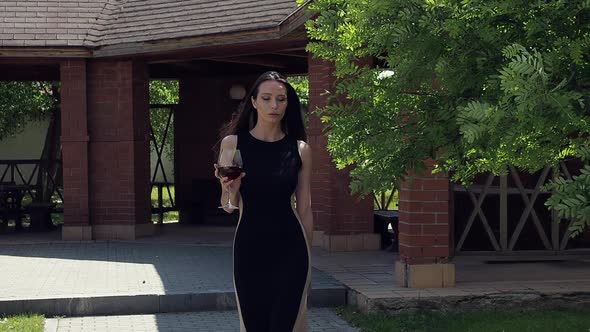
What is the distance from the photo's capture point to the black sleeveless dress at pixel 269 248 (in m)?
4.95

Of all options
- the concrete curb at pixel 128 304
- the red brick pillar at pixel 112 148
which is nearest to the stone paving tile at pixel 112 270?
the concrete curb at pixel 128 304

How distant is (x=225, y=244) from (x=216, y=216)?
11.6 ft

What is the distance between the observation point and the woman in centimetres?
495

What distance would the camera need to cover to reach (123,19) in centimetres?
1432

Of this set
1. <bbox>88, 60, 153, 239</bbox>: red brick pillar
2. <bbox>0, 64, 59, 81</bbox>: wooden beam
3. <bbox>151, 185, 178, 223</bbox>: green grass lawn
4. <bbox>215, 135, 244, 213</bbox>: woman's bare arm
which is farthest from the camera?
<bbox>151, 185, 178, 223</bbox>: green grass lawn

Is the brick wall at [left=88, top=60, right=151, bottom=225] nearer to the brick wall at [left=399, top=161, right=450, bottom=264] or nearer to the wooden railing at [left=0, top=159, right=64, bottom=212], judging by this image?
the wooden railing at [left=0, top=159, right=64, bottom=212]

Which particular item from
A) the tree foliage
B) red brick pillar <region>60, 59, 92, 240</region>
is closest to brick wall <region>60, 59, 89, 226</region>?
red brick pillar <region>60, 59, 92, 240</region>

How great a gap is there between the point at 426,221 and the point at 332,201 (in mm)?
3268

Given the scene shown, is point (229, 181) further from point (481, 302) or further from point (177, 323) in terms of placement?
point (481, 302)

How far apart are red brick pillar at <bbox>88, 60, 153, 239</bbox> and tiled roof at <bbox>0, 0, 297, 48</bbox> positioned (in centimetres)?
53

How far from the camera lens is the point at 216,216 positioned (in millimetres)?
16891

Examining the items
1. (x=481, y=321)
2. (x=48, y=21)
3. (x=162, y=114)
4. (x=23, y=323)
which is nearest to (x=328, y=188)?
(x=481, y=321)

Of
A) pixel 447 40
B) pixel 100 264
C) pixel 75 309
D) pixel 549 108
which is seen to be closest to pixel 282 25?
pixel 100 264

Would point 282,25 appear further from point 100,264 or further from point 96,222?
point 96,222
